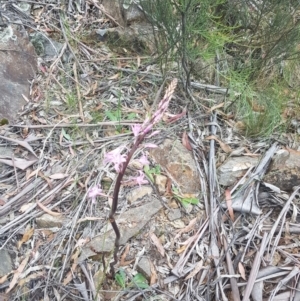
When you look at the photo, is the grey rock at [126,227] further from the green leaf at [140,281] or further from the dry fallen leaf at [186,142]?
the dry fallen leaf at [186,142]

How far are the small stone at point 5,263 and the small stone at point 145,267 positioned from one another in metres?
0.57

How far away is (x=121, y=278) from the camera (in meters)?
1.92

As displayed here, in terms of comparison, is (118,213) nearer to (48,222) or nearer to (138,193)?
(138,193)

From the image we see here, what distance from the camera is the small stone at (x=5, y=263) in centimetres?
190

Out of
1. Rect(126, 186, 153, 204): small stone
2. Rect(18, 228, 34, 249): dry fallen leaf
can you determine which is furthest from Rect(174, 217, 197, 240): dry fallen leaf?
Rect(18, 228, 34, 249): dry fallen leaf

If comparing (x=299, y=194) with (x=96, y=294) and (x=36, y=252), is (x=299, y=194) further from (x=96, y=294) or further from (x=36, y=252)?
(x=36, y=252)

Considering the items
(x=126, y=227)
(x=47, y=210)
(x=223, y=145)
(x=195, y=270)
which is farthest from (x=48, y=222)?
(x=223, y=145)

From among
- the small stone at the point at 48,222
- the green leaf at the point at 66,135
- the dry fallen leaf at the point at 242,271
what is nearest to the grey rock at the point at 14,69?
the green leaf at the point at 66,135

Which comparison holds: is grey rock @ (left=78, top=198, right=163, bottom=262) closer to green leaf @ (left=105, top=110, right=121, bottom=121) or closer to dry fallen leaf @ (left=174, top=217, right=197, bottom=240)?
dry fallen leaf @ (left=174, top=217, right=197, bottom=240)

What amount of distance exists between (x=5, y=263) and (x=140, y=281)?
0.60 m

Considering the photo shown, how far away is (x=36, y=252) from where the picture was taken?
6.46 feet

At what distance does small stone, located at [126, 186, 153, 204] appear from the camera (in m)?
2.16

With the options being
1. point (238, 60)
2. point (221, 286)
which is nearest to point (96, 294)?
point (221, 286)

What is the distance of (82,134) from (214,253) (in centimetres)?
96
